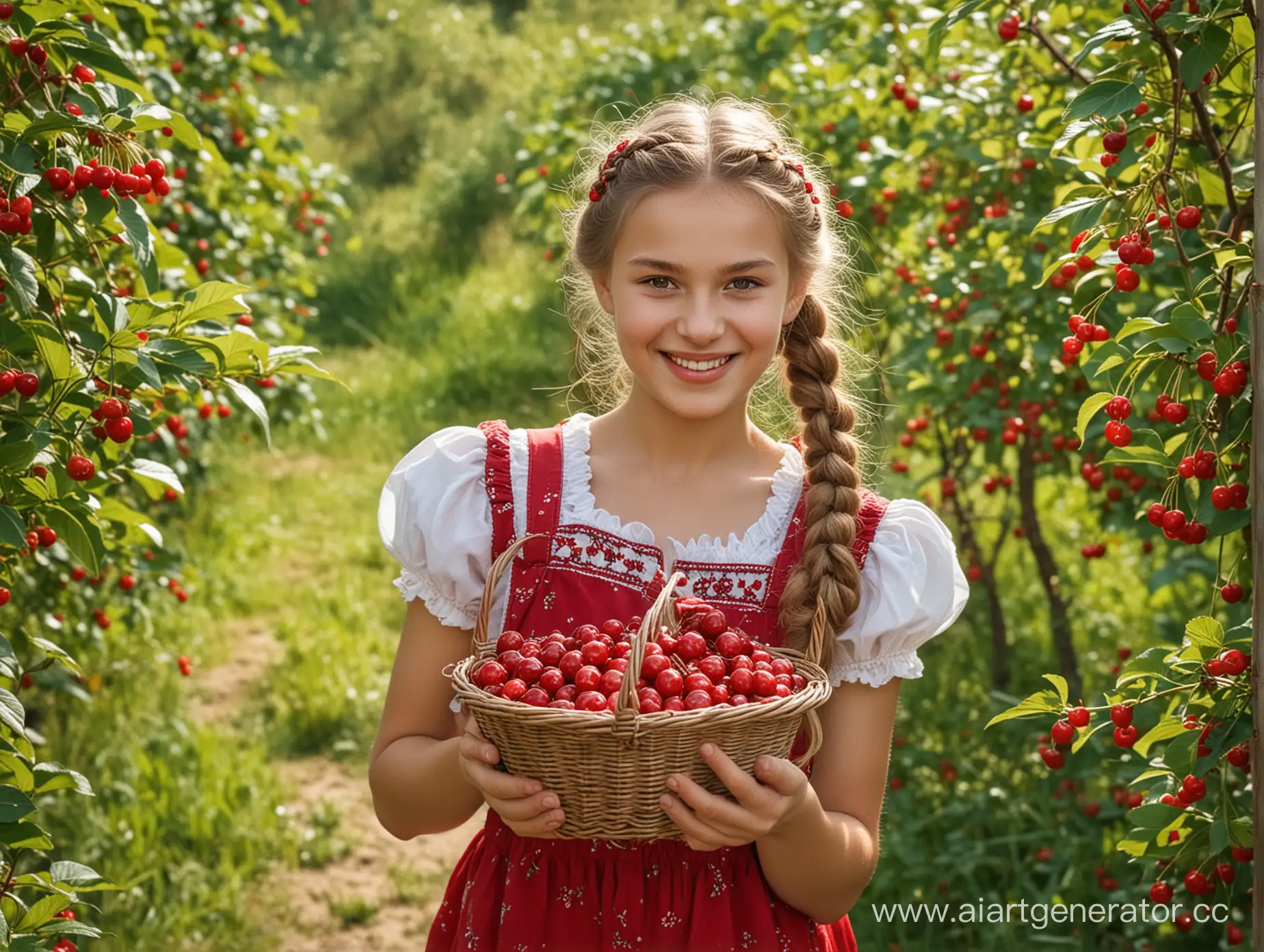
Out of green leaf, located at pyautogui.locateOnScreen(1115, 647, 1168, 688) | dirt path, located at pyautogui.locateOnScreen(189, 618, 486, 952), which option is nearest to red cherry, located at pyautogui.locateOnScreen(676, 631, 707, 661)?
green leaf, located at pyautogui.locateOnScreen(1115, 647, 1168, 688)

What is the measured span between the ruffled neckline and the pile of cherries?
248mm

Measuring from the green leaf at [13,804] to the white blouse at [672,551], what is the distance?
0.56m

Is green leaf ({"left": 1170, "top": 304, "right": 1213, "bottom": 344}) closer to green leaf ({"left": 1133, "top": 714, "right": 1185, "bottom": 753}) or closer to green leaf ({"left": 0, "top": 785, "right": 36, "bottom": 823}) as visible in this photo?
green leaf ({"left": 1133, "top": 714, "right": 1185, "bottom": 753})

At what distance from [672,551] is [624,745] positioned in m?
0.53

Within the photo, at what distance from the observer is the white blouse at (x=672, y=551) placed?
190 centimetres

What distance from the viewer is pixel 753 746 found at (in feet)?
5.08

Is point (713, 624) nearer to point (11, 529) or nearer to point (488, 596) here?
point (488, 596)

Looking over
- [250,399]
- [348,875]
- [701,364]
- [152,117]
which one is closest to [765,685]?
[701,364]

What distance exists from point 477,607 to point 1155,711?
164 cm

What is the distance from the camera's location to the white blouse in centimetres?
190

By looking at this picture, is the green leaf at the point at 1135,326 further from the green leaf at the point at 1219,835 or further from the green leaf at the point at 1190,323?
the green leaf at the point at 1219,835

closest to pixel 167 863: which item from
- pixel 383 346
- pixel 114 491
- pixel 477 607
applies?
pixel 114 491

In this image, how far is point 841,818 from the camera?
1814mm

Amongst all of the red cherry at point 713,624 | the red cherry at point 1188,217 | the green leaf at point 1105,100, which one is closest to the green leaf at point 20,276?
the red cherry at point 713,624
